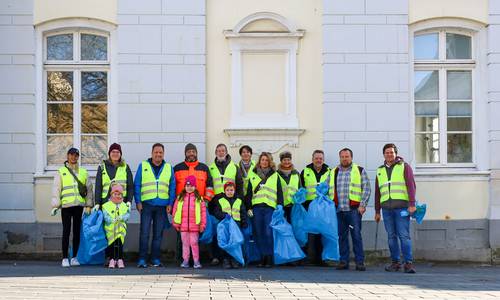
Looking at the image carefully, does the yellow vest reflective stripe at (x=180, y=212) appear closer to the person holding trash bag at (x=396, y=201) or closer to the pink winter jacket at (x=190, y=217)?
the pink winter jacket at (x=190, y=217)

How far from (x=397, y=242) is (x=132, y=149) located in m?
4.21

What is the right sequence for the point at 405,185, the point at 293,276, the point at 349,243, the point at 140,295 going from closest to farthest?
the point at 140,295 → the point at 293,276 → the point at 405,185 → the point at 349,243

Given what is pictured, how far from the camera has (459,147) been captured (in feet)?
45.2

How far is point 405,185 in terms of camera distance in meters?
12.0

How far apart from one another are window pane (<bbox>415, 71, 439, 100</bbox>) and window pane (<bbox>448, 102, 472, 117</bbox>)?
0.29 meters

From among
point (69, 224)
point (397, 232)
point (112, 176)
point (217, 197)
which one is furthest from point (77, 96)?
point (397, 232)

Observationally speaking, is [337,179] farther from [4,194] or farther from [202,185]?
[4,194]

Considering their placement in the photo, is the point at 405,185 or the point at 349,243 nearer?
the point at 405,185

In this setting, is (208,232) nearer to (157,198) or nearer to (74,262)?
(157,198)

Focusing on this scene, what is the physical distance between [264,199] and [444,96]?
3.50 m

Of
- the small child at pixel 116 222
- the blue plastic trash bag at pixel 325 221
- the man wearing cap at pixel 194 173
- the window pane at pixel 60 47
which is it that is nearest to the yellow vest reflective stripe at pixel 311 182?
the blue plastic trash bag at pixel 325 221

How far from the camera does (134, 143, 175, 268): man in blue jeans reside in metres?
Result: 12.4

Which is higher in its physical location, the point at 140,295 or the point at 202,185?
the point at 202,185

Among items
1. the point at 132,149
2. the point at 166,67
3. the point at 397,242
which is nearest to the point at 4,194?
the point at 132,149
